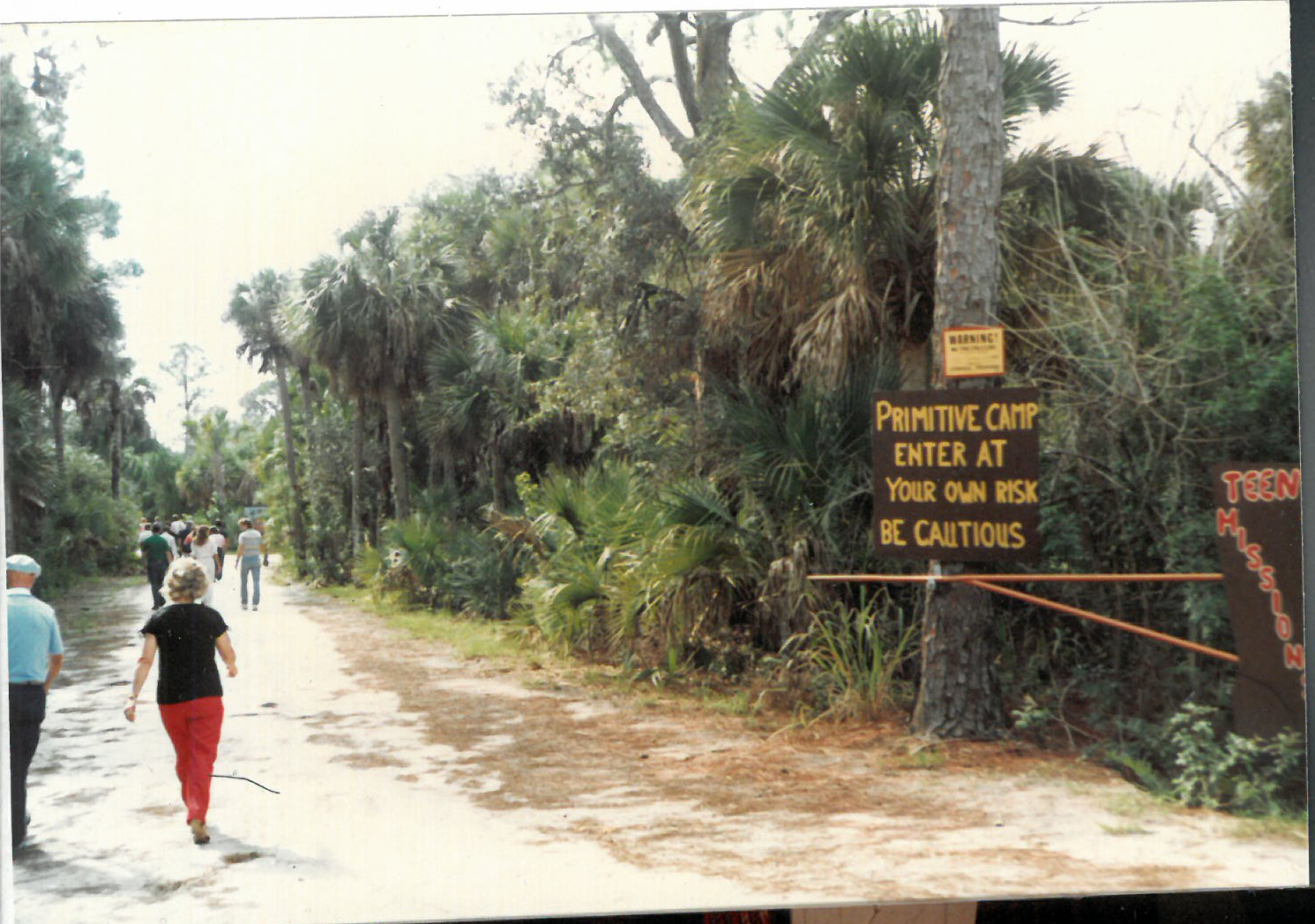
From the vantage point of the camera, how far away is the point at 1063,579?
5.41 metres

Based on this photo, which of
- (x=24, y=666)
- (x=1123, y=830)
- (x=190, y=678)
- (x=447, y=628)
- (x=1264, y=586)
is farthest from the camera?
(x=447, y=628)

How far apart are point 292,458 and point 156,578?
807 millimetres

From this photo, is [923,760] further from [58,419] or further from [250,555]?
[58,419]

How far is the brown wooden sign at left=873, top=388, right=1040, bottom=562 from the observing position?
17.7 ft

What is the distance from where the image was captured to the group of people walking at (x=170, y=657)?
505cm

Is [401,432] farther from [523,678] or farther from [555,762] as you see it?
[555,762]

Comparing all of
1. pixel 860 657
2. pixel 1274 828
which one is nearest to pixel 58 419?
pixel 860 657

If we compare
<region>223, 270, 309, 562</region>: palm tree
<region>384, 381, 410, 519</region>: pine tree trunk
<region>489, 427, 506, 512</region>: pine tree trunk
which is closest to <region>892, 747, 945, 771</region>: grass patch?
<region>489, 427, 506, 512</region>: pine tree trunk

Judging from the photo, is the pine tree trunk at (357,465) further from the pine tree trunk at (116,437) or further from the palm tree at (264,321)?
the pine tree trunk at (116,437)

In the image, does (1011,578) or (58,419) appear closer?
(58,419)

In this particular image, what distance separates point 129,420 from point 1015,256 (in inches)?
162

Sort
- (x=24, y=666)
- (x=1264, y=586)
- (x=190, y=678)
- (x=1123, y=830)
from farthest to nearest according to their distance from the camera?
(x=1264, y=586)
(x=1123, y=830)
(x=190, y=678)
(x=24, y=666)

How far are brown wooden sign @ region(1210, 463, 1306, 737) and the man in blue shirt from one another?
5.20m

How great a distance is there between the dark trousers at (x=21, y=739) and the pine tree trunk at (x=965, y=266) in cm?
389
